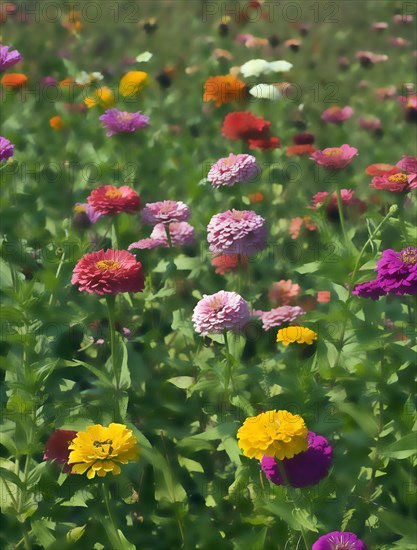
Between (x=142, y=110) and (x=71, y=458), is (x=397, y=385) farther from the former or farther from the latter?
(x=142, y=110)

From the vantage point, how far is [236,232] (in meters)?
1.76

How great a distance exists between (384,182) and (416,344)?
0.39 metres

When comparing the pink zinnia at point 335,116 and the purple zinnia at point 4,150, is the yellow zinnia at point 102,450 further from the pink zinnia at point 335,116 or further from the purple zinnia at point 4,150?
the pink zinnia at point 335,116

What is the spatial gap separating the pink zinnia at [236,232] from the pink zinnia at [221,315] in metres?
0.20

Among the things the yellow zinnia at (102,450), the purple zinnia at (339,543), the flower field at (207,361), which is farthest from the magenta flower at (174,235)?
the purple zinnia at (339,543)

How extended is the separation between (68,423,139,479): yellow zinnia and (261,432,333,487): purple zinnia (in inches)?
8.3

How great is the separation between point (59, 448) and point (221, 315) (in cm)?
37

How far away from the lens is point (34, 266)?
207 cm

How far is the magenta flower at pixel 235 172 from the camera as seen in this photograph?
1954 mm

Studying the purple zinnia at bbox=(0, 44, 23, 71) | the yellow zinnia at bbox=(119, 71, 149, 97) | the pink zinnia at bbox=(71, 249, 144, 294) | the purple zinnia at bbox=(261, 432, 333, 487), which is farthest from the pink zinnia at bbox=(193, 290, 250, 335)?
the yellow zinnia at bbox=(119, 71, 149, 97)

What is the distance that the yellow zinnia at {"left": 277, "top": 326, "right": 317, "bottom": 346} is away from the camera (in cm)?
162

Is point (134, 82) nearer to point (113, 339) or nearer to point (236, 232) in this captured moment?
point (236, 232)

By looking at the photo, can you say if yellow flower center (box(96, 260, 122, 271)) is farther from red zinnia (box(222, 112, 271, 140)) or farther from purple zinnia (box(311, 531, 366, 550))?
red zinnia (box(222, 112, 271, 140))

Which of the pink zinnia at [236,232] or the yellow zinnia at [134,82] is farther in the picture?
the yellow zinnia at [134,82]
